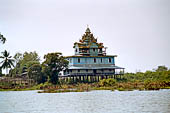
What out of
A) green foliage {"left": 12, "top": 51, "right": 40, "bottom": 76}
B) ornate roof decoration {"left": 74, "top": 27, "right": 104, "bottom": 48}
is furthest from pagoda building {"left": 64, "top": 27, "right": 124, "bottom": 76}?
green foliage {"left": 12, "top": 51, "right": 40, "bottom": 76}

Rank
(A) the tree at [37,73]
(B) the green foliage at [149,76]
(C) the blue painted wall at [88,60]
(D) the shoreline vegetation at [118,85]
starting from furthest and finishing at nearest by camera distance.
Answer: (C) the blue painted wall at [88,60], (A) the tree at [37,73], (B) the green foliage at [149,76], (D) the shoreline vegetation at [118,85]

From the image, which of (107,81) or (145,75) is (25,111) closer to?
(107,81)

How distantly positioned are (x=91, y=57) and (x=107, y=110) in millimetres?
48948

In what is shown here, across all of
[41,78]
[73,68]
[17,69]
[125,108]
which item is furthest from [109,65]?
[125,108]

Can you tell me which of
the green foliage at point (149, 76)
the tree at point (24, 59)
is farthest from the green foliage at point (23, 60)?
the green foliage at point (149, 76)

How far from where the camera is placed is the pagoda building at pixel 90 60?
7369cm

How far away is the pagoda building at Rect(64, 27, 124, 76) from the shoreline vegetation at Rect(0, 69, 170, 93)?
12.8ft

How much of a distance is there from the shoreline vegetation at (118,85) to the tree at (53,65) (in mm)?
1834

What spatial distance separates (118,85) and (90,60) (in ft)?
70.8

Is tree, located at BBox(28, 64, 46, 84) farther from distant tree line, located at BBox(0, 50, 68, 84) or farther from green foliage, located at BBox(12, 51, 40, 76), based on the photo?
green foliage, located at BBox(12, 51, 40, 76)

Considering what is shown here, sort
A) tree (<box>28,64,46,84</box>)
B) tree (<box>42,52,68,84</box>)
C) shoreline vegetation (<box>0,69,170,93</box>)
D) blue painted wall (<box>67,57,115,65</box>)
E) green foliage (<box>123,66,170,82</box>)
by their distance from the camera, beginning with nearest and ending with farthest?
shoreline vegetation (<box>0,69,170,93</box>) → green foliage (<box>123,66,170,82</box>) → tree (<box>42,52,68,84</box>) → tree (<box>28,64,46,84</box>) → blue painted wall (<box>67,57,115,65</box>)

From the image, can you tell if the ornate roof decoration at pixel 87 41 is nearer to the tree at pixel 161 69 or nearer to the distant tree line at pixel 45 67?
the distant tree line at pixel 45 67

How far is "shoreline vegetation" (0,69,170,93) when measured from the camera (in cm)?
5062

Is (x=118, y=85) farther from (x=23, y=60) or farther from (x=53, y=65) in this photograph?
(x=23, y=60)
